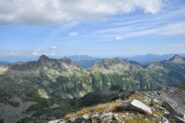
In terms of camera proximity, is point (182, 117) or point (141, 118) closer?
point (141, 118)

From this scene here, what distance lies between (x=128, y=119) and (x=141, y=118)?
7.33ft

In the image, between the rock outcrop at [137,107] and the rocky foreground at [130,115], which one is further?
the rock outcrop at [137,107]

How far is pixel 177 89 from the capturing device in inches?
5630

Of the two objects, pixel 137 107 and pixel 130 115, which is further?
pixel 137 107

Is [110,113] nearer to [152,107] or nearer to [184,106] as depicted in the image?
[152,107]

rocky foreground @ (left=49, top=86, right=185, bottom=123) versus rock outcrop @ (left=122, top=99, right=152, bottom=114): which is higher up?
rock outcrop @ (left=122, top=99, right=152, bottom=114)

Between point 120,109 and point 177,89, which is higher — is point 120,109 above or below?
above

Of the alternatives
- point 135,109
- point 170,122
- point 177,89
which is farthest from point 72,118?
point 177,89

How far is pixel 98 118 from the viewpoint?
184 feet

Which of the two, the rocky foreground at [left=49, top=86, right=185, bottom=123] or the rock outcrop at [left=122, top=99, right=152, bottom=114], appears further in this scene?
the rock outcrop at [left=122, top=99, right=152, bottom=114]

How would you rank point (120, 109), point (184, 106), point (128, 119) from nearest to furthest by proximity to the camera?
point (128, 119) < point (120, 109) < point (184, 106)

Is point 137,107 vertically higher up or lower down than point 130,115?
higher up

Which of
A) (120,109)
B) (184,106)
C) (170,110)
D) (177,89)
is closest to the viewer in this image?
(120,109)

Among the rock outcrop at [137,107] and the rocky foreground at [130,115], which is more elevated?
the rock outcrop at [137,107]
